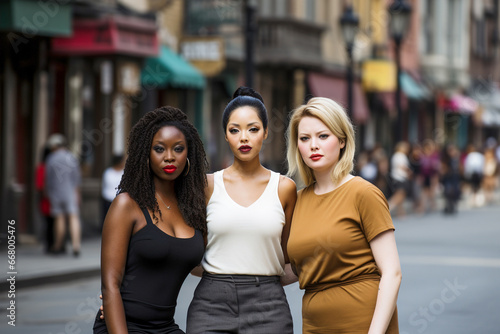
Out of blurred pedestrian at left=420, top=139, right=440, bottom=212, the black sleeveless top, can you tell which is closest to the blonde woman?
the black sleeveless top

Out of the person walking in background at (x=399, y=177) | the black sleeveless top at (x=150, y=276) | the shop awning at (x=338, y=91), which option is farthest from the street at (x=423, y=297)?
the shop awning at (x=338, y=91)

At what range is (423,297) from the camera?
36.5 ft

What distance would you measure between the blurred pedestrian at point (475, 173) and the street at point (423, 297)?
1354cm

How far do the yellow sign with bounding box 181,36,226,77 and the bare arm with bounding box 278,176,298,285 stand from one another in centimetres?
1625

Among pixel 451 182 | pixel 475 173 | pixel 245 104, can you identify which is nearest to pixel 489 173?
pixel 475 173

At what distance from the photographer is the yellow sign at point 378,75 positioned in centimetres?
3375

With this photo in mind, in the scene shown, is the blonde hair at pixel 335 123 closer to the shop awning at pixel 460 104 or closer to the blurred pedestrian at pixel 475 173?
the blurred pedestrian at pixel 475 173

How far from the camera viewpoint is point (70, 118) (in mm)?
19047

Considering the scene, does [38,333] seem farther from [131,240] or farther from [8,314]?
[131,240]

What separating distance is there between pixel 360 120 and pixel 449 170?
6447mm

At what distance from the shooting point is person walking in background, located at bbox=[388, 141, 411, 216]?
2470 centimetres

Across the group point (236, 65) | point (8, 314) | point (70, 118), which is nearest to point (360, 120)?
point (236, 65)

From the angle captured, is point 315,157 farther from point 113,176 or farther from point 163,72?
point 163,72

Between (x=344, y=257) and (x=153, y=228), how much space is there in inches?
31.3
